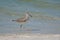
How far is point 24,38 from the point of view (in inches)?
99.0

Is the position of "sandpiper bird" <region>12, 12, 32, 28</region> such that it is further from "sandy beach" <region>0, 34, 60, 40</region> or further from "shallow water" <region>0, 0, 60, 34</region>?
"sandy beach" <region>0, 34, 60, 40</region>

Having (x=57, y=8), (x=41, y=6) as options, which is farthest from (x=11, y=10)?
(x=57, y=8)

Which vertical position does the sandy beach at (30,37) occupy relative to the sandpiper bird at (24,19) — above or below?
below

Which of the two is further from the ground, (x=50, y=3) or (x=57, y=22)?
(x=50, y=3)

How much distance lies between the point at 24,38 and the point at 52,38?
0.31m

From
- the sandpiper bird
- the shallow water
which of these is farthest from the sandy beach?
the sandpiper bird

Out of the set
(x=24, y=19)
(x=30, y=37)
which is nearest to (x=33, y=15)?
(x=24, y=19)

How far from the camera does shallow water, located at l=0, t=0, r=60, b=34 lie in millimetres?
2494

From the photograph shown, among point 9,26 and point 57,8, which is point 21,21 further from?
point 57,8

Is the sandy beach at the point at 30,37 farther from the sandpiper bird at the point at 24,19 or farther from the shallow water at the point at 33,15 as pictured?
the sandpiper bird at the point at 24,19

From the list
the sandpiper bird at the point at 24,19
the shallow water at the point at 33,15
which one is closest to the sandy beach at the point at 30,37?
the shallow water at the point at 33,15

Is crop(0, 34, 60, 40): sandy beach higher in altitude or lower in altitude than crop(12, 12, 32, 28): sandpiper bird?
lower

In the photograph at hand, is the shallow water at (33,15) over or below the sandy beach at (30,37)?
over

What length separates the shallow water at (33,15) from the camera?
2.49 metres
